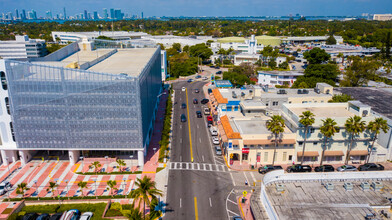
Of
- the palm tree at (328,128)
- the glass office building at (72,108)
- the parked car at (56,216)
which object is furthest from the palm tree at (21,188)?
the palm tree at (328,128)

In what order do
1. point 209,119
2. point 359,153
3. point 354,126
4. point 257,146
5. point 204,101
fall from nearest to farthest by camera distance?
point 354,126
point 257,146
point 359,153
point 209,119
point 204,101

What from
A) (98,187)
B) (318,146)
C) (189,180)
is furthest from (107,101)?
(318,146)

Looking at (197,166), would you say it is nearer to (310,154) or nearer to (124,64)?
(310,154)

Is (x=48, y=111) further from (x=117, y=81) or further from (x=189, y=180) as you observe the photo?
(x=189, y=180)

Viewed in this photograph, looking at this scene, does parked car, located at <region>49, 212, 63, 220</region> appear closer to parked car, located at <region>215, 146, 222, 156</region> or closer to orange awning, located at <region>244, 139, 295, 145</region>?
parked car, located at <region>215, 146, 222, 156</region>

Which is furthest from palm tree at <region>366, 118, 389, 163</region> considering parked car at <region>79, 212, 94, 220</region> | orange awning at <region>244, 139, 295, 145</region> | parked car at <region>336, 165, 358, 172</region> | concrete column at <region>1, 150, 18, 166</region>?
concrete column at <region>1, 150, 18, 166</region>

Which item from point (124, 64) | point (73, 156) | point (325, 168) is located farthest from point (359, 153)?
point (73, 156)
